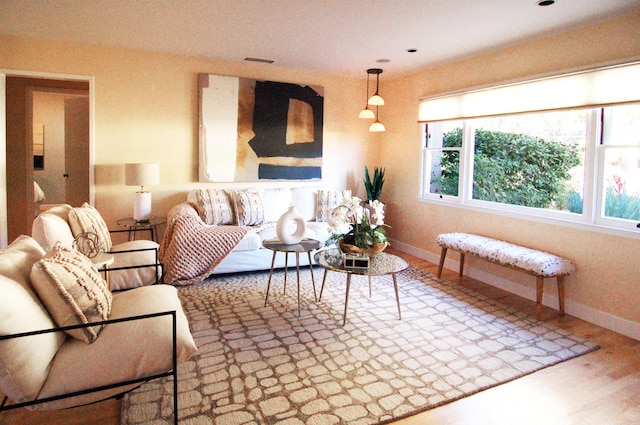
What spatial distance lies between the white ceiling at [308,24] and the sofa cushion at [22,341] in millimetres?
2377

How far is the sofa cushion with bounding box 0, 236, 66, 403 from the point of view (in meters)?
1.59

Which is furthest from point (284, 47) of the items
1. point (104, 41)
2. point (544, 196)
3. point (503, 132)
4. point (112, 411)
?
point (112, 411)

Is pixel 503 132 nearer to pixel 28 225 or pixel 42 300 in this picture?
pixel 42 300

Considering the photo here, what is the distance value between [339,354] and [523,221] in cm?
241

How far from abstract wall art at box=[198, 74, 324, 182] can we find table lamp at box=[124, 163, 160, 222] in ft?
2.24

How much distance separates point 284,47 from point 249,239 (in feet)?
6.67

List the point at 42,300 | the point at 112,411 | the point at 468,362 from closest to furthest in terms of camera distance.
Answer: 1. the point at 42,300
2. the point at 112,411
3. the point at 468,362

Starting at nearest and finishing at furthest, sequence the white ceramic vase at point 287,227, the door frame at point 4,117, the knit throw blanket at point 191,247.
→ the white ceramic vase at point 287,227
the knit throw blanket at point 191,247
the door frame at point 4,117

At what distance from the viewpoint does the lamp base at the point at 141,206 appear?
15.0 ft

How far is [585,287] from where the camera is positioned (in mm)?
3586

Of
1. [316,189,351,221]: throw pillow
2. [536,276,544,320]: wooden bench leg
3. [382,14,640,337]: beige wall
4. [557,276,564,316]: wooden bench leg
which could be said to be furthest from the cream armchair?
[382,14,640,337]: beige wall

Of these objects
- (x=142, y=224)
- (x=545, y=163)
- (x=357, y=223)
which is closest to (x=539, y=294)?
(x=545, y=163)

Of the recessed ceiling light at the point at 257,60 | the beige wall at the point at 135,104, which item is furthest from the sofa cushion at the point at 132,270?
the recessed ceiling light at the point at 257,60

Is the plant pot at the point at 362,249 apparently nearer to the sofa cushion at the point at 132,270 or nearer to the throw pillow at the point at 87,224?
the sofa cushion at the point at 132,270
